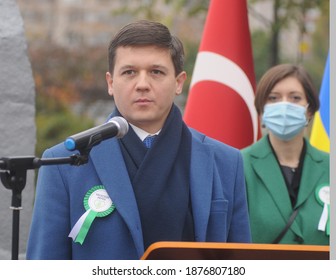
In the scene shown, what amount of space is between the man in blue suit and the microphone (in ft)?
1.01

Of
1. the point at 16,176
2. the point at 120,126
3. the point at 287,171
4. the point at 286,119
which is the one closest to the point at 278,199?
the point at 287,171

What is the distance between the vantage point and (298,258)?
284 centimetres

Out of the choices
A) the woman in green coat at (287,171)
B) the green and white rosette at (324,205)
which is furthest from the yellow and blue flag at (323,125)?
the green and white rosette at (324,205)

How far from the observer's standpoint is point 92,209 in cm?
346

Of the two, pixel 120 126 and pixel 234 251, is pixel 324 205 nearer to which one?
pixel 120 126

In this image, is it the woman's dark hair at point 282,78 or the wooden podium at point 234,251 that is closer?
the wooden podium at point 234,251

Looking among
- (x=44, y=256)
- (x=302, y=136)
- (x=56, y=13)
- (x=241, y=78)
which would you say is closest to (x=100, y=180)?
(x=44, y=256)

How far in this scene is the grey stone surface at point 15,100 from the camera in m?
5.24

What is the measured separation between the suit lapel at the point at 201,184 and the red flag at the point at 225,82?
3.09 metres

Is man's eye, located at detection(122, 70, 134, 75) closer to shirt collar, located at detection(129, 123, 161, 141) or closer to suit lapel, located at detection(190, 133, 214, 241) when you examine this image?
shirt collar, located at detection(129, 123, 161, 141)

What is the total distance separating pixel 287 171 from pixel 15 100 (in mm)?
1694

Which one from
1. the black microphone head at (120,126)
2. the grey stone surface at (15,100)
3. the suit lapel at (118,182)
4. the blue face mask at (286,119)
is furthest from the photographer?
the blue face mask at (286,119)

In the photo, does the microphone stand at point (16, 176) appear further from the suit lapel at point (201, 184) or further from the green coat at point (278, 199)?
the green coat at point (278, 199)

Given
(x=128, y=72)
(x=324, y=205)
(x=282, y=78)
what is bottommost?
(x=324, y=205)
